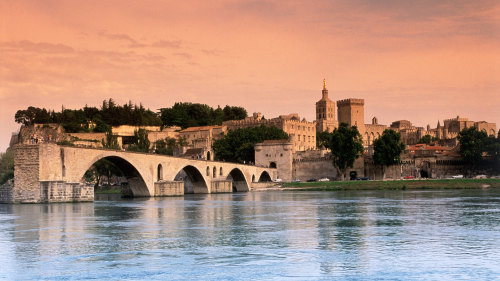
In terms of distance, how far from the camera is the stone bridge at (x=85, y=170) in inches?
1962

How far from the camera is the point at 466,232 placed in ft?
92.8

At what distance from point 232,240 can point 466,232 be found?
34.2 ft

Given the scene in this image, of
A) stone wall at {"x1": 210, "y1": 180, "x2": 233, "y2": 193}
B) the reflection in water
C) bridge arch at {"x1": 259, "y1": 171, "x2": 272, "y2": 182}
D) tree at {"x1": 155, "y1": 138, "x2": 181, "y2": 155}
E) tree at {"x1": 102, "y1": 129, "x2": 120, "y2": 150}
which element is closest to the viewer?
the reflection in water

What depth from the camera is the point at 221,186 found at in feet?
293

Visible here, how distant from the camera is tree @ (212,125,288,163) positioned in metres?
122

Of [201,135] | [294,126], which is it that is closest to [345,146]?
[294,126]

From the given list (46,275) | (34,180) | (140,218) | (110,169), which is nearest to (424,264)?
(46,275)

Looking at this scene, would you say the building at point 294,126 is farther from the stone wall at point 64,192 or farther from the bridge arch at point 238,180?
the stone wall at point 64,192

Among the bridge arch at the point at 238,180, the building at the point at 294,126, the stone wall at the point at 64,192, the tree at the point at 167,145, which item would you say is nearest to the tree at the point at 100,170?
the bridge arch at the point at 238,180

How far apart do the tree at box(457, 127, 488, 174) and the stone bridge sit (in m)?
40.1

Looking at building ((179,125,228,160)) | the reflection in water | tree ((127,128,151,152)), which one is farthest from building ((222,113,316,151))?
the reflection in water

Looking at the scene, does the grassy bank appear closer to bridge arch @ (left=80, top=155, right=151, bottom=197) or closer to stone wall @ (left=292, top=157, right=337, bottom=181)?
stone wall @ (left=292, top=157, right=337, bottom=181)

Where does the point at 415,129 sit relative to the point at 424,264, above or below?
above

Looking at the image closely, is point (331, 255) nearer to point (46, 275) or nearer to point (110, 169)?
point (46, 275)
